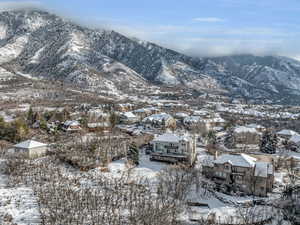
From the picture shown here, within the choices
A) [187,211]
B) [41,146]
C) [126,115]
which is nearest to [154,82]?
[126,115]

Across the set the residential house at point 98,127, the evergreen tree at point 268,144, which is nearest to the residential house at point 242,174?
the evergreen tree at point 268,144

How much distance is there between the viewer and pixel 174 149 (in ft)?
127

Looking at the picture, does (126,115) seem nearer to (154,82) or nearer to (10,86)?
(10,86)

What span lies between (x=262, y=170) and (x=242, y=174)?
6.75 ft

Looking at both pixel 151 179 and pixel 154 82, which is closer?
pixel 151 179

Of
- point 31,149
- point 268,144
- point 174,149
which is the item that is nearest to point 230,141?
point 268,144

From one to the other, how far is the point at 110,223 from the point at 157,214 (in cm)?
Answer: 339

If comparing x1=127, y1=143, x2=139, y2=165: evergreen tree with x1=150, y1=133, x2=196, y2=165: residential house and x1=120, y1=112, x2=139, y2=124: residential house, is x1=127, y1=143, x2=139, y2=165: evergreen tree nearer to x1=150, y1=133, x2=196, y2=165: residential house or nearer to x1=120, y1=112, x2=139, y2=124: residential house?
x1=150, y1=133, x2=196, y2=165: residential house

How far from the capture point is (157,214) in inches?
811

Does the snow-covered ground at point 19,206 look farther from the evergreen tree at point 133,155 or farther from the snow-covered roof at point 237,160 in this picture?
the snow-covered roof at point 237,160

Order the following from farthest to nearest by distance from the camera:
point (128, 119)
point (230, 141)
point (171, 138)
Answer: point (128, 119) < point (230, 141) < point (171, 138)

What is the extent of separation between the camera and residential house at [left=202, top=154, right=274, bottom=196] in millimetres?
29000

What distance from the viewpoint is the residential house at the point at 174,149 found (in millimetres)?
37688

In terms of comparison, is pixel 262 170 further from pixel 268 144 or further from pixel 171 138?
pixel 268 144
